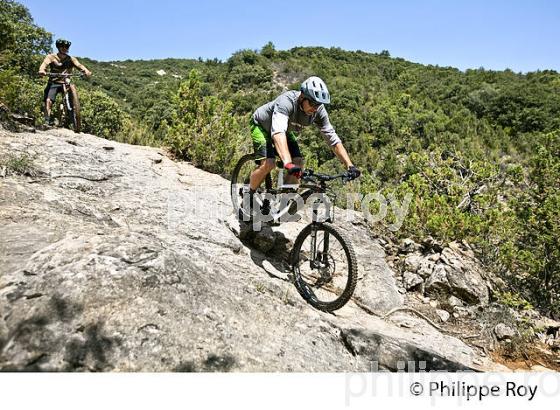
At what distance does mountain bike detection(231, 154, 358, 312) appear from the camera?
3900 millimetres

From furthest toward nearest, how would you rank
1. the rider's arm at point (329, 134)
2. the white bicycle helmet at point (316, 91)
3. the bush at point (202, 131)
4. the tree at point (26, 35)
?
the tree at point (26, 35)
the bush at point (202, 131)
the rider's arm at point (329, 134)
the white bicycle helmet at point (316, 91)

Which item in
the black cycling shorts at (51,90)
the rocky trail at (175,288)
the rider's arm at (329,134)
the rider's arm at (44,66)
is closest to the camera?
the rocky trail at (175,288)

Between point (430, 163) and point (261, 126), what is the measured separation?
521 centimetres

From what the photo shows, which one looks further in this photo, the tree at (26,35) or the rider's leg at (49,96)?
the tree at (26,35)

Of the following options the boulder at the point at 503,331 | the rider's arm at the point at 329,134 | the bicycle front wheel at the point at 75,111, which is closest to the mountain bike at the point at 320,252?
the rider's arm at the point at 329,134

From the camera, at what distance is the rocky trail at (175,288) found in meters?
A: 2.36

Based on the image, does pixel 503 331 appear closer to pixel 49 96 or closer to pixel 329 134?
pixel 329 134

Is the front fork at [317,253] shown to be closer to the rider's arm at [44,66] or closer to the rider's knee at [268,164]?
the rider's knee at [268,164]

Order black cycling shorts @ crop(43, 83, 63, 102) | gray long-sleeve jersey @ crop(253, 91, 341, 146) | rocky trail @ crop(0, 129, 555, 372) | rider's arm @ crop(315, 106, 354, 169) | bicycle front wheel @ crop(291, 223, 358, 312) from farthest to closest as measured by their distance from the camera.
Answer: black cycling shorts @ crop(43, 83, 63, 102), rider's arm @ crop(315, 106, 354, 169), gray long-sleeve jersey @ crop(253, 91, 341, 146), bicycle front wheel @ crop(291, 223, 358, 312), rocky trail @ crop(0, 129, 555, 372)

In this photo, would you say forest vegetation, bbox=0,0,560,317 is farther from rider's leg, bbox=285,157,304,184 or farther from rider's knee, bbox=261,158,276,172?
rider's knee, bbox=261,158,276,172

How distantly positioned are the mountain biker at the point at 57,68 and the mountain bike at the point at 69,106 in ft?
0.46

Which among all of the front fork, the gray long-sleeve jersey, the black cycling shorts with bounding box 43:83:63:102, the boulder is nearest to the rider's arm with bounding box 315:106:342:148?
the gray long-sleeve jersey

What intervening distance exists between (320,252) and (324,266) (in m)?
0.16

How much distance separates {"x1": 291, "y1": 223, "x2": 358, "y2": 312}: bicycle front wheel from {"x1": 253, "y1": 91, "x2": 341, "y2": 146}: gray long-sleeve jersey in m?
1.15
